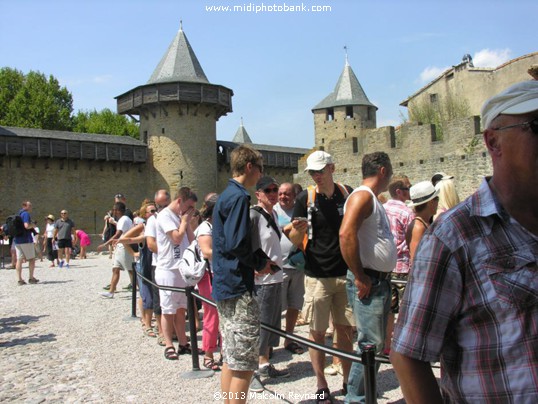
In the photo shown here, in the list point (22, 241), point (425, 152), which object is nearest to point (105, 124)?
point (425, 152)

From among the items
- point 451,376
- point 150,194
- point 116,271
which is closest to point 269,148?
point 150,194

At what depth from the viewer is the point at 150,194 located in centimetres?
3472

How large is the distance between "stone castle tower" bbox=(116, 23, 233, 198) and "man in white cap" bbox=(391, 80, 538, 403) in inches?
1287

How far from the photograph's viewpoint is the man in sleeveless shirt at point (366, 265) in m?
3.30

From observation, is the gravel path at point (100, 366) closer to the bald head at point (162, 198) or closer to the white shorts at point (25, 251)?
the bald head at point (162, 198)

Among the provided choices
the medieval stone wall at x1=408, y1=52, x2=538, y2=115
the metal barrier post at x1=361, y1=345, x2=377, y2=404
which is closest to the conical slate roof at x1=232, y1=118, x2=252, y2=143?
the medieval stone wall at x1=408, y1=52, x2=538, y2=115

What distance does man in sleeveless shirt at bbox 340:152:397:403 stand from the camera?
3.30 m

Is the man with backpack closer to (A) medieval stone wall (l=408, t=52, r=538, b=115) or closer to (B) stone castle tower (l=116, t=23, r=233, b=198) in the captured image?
(A) medieval stone wall (l=408, t=52, r=538, b=115)

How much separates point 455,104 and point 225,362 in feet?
86.0

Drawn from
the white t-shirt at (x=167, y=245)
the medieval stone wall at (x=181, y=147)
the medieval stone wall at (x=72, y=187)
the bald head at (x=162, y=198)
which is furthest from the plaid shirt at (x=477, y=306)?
the medieval stone wall at (x=181, y=147)

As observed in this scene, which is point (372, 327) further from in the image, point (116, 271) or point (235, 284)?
point (116, 271)

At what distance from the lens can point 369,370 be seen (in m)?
2.26

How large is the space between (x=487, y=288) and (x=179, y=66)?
3500 cm

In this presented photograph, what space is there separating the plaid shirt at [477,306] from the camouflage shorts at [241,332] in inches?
71.4
